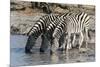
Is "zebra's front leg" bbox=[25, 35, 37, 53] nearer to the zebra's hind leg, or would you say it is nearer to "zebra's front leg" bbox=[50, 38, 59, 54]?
the zebra's hind leg

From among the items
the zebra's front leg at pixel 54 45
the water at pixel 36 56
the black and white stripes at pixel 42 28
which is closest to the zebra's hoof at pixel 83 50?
the water at pixel 36 56

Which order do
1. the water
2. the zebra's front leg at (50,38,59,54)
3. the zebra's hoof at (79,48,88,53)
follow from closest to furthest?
the water
the zebra's front leg at (50,38,59,54)
the zebra's hoof at (79,48,88,53)

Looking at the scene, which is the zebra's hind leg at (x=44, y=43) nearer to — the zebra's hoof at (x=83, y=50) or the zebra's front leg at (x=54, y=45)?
the zebra's front leg at (x=54, y=45)

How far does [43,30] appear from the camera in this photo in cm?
199

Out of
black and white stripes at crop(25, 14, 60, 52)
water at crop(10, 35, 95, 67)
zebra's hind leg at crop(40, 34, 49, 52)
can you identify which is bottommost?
water at crop(10, 35, 95, 67)

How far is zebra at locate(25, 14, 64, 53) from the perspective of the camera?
76.5 inches

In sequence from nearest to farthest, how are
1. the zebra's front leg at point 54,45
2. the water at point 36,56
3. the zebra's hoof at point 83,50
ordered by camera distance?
the water at point 36,56
the zebra's front leg at point 54,45
the zebra's hoof at point 83,50

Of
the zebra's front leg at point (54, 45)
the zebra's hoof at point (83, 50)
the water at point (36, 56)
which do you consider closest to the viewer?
the water at point (36, 56)

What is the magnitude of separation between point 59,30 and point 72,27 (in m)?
0.15

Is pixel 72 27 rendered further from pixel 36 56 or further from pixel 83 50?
pixel 36 56

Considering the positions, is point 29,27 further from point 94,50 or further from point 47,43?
point 94,50

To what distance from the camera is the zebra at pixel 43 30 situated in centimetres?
194

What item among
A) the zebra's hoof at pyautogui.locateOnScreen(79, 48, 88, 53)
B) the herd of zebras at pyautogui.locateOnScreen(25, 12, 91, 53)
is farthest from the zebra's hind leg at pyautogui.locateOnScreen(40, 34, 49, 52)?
the zebra's hoof at pyautogui.locateOnScreen(79, 48, 88, 53)
